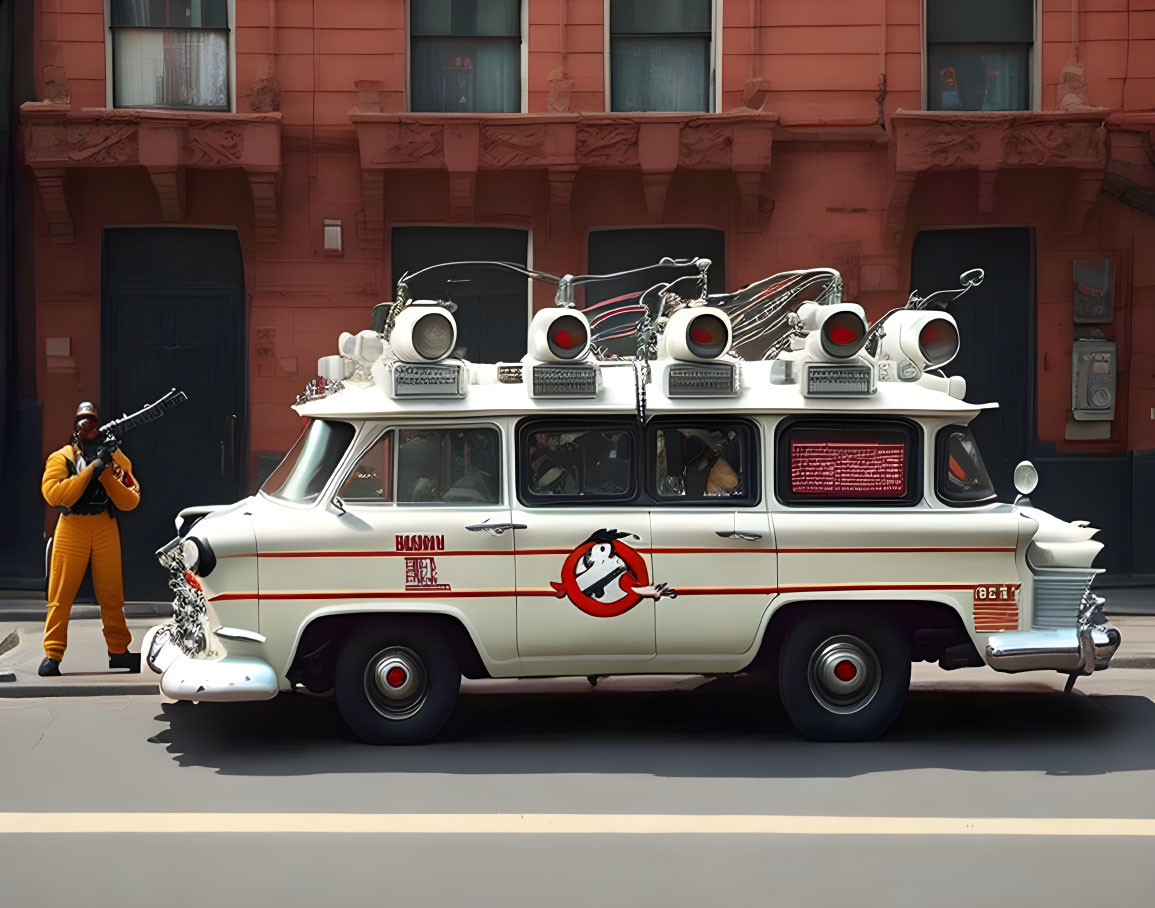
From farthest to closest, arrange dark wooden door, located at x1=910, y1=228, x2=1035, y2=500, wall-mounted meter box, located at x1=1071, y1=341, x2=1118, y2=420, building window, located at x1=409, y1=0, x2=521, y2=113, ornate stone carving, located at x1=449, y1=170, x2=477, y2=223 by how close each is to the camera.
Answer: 1. dark wooden door, located at x1=910, y1=228, x2=1035, y2=500
2. building window, located at x1=409, y1=0, x2=521, y2=113
3. wall-mounted meter box, located at x1=1071, y1=341, x2=1118, y2=420
4. ornate stone carving, located at x1=449, y1=170, x2=477, y2=223

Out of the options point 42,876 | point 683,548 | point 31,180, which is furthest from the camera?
point 31,180

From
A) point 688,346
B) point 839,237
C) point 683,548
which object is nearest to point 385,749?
point 683,548

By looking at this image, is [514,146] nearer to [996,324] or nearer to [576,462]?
[996,324]

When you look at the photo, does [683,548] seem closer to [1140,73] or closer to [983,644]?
[983,644]

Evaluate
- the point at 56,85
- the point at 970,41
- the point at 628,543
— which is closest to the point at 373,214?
the point at 56,85

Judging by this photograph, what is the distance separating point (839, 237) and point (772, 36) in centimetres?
209

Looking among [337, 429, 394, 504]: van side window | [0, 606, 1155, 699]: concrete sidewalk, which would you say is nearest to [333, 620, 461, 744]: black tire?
[337, 429, 394, 504]: van side window

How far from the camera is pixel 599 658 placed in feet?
27.2

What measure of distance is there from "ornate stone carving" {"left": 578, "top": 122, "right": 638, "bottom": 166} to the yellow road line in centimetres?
868

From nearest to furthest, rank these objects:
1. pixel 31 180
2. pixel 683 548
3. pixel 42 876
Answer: pixel 42 876 → pixel 683 548 → pixel 31 180

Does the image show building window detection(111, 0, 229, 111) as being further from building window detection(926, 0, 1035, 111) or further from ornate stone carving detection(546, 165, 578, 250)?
building window detection(926, 0, 1035, 111)

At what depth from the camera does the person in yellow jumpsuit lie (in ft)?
34.2

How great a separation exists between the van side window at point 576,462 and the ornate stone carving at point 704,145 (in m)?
6.61

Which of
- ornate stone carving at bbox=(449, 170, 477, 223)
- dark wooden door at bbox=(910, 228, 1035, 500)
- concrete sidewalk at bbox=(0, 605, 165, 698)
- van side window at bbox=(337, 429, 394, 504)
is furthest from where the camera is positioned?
dark wooden door at bbox=(910, 228, 1035, 500)
